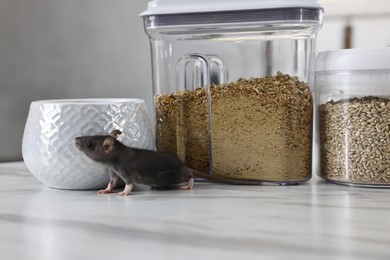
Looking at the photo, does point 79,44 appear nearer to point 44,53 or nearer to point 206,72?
point 44,53

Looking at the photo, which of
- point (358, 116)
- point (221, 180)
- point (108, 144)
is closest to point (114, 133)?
point (108, 144)

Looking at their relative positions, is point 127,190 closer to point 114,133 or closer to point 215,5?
point 114,133

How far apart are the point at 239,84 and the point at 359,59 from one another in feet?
0.50

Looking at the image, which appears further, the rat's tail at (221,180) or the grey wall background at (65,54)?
the grey wall background at (65,54)

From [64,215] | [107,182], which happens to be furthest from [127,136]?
[64,215]

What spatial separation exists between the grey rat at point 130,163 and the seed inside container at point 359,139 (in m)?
0.19

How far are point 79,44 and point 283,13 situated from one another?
17.3 inches

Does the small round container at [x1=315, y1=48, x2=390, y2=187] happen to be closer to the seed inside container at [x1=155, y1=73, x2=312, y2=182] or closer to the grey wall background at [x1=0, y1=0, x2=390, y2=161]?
the seed inside container at [x1=155, y1=73, x2=312, y2=182]

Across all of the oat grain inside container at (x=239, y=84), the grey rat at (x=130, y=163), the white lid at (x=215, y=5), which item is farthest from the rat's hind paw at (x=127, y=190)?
the white lid at (x=215, y=5)

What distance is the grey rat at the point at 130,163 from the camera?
27.7 inches

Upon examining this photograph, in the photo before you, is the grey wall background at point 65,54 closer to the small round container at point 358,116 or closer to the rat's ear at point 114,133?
the rat's ear at point 114,133

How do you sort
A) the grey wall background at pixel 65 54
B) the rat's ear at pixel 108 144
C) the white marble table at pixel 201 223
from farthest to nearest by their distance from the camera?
1. the grey wall background at pixel 65 54
2. the rat's ear at pixel 108 144
3. the white marble table at pixel 201 223

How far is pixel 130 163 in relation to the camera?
28.1 inches

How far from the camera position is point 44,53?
3.34 ft
